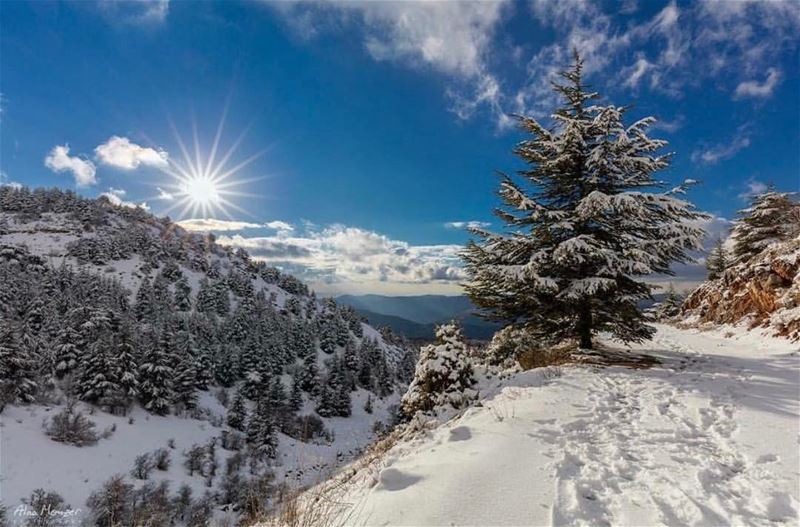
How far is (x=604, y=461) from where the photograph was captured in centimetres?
409

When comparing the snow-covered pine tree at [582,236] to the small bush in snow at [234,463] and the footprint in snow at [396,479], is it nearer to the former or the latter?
the footprint in snow at [396,479]

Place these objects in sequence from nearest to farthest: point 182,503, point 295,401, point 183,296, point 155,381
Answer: point 182,503 → point 155,381 → point 295,401 → point 183,296

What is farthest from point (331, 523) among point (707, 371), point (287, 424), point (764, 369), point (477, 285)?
point (287, 424)

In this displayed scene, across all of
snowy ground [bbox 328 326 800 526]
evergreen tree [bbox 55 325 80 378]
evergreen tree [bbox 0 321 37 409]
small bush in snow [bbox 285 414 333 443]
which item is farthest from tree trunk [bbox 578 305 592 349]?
evergreen tree [bbox 55 325 80 378]

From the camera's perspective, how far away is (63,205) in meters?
128

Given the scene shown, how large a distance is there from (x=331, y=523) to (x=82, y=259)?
403 feet

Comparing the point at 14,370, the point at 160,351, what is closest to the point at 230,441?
the point at 160,351

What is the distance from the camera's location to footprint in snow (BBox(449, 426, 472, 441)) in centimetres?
513

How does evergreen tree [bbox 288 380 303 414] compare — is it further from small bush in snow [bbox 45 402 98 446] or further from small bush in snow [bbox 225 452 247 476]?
small bush in snow [bbox 45 402 98 446]

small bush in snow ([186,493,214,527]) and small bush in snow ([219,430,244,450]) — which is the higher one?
A: small bush in snow ([186,493,214,527])

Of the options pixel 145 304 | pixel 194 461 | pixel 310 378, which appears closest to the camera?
pixel 194 461

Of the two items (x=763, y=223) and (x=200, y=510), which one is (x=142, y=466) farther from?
(x=763, y=223)

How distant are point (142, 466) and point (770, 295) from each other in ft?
124

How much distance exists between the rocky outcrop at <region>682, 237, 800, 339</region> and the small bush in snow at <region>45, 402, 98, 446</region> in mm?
40804
